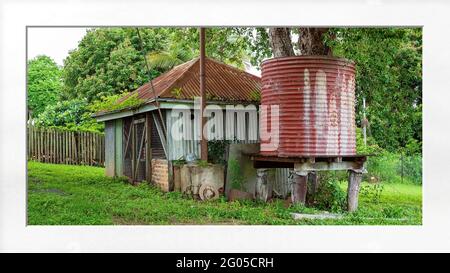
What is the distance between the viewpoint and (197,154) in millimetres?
10688

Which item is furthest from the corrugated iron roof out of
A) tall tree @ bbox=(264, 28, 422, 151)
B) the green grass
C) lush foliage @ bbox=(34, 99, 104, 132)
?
the green grass

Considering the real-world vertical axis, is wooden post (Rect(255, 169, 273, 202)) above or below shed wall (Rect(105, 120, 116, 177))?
below

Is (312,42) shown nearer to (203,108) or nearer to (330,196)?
(203,108)

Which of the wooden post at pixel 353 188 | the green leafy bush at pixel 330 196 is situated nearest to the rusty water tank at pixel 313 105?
the wooden post at pixel 353 188

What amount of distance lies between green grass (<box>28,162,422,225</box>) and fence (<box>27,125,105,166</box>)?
205 mm

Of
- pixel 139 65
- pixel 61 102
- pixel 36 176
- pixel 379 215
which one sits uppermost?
pixel 139 65

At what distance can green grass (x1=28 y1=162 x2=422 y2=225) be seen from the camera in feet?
27.0

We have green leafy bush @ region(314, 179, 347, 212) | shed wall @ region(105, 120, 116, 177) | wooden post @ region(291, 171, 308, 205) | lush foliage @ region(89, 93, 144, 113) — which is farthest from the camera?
shed wall @ region(105, 120, 116, 177)

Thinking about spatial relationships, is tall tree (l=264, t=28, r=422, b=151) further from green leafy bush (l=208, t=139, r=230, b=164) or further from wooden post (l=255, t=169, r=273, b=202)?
wooden post (l=255, t=169, r=273, b=202)

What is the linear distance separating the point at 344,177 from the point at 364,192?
1.59ft

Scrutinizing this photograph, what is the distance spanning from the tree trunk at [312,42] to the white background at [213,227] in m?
2.48
